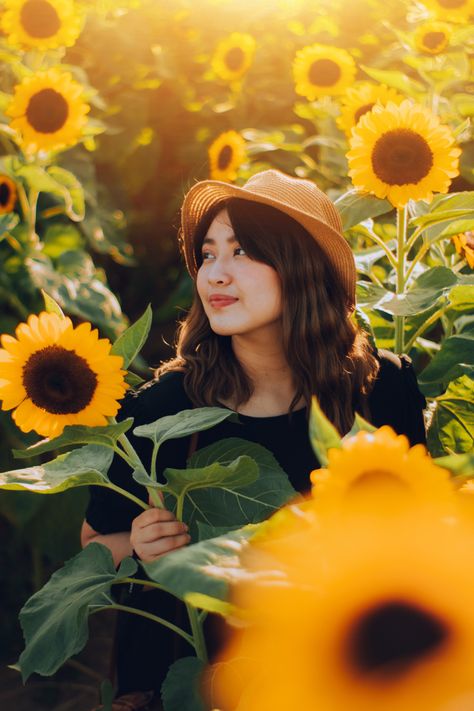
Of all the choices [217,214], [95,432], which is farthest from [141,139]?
[95,432]

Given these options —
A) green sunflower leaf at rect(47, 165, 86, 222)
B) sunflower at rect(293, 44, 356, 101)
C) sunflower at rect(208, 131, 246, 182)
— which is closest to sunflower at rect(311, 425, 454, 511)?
green sunflower leaf at rect(47, 165, 86, 222)

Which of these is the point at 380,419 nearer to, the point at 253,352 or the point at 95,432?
the point at 253,352

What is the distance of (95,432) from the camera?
825 millimetres

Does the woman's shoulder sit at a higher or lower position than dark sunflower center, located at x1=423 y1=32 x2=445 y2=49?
lower

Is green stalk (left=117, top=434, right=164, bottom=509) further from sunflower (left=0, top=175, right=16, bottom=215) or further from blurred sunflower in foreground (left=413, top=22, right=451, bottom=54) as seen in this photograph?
blurred sunflower in foreground (left=413, top=22, right=451, bottom=54)

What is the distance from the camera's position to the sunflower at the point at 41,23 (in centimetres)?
202

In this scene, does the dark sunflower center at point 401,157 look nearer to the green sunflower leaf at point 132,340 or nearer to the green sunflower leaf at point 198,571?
the green sunflower leaf at point 132,340

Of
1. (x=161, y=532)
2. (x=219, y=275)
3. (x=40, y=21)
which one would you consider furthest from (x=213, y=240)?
(x=40, y=21)

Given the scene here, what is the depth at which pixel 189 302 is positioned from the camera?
236 cm

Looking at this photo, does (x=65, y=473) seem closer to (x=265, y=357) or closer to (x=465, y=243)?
(x=265, y=357)

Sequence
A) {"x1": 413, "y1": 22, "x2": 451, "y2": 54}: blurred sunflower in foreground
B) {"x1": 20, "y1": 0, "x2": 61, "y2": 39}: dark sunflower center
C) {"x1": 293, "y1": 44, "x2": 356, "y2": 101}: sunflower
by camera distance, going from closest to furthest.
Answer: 1. {"x1": 413, "y1": 22, "x2": 451, "y2": 54}: blurred sunflower in foreground
2. {"x1": 20, "y1": 0, "x2": 61, "y2": 39}: dark sunflower center
3. {"x1": 293, "y1": 44, "x2": 356, "y2": 101}: sunflower

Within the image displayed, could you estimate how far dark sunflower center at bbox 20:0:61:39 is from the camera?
6.63 feet

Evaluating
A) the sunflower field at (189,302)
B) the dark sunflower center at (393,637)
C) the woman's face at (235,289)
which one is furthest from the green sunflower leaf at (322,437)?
the woman's face at (235,289)

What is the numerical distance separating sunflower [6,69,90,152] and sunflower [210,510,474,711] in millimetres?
1667
